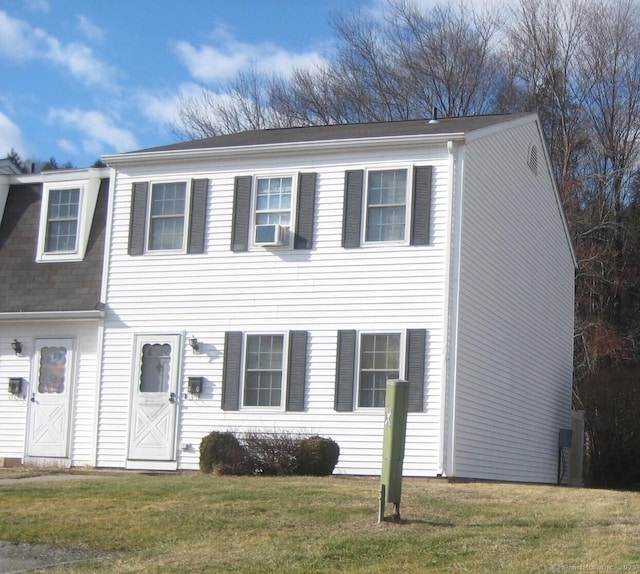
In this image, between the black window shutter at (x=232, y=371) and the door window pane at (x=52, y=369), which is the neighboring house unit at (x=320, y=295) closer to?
the black window shutter at (x=232, y=371)

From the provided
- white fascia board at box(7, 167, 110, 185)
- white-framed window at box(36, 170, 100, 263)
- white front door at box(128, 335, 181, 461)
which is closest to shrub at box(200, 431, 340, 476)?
white front door at box(128, 335, 181, 461)

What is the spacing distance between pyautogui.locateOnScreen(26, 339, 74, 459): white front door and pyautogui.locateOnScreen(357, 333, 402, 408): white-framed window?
19.0 feet

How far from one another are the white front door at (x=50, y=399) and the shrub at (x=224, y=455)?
412 cm

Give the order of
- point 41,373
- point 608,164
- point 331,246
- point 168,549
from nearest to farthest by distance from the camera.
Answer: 1. point 168,549
2. point 331,246
3. point 41,373
4. point 608,164

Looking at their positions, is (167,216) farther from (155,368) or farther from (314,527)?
(314,527)

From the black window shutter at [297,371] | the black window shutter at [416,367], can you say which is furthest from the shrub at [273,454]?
the black window shutter at [416,367]

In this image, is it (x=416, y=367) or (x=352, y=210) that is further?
(x=352, y=210)

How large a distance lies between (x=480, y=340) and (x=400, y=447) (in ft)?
26.2

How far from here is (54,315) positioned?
65.6 feet

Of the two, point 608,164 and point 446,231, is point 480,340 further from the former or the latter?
point 608,164

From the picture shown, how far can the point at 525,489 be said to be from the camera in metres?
15.2

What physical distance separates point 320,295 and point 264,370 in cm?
164

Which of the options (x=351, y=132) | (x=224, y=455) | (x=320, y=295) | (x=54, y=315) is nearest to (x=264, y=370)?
(x=320, y=295)

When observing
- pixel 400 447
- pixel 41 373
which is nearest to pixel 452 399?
pixel 400 447
